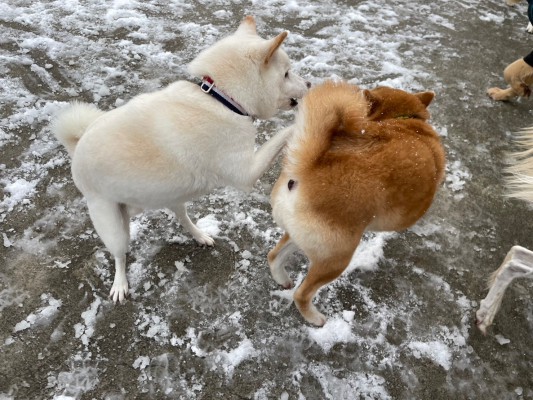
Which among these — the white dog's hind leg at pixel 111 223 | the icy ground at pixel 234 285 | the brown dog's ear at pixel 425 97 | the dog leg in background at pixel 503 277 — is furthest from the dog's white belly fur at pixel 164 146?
the dog leg in background at pixel 503 277

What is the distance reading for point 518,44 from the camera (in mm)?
4410

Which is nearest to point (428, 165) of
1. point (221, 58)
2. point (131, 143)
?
point (221, 58)

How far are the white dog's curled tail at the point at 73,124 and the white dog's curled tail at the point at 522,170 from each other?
270 cm

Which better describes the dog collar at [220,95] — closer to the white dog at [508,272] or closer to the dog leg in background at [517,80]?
the white dog at [508,272]

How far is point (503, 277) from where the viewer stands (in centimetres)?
220

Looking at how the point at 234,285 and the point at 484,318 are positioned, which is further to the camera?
the point at 234,285

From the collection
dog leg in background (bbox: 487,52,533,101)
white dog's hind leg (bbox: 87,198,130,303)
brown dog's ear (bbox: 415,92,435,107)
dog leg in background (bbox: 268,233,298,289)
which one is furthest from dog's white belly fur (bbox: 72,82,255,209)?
dog leg in background (bbox: 487,52,533,101)

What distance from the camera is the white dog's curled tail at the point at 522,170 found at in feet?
8.16

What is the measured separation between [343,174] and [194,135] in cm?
74

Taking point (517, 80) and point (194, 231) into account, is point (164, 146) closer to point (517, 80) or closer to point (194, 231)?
point (194, 231)

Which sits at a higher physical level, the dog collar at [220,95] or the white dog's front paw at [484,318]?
the dog collar at [220,95]

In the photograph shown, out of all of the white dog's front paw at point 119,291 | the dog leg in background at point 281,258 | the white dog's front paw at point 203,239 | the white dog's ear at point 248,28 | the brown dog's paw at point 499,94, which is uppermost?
the white dog's ear at point 248,28

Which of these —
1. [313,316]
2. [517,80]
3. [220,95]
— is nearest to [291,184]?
[220,95]

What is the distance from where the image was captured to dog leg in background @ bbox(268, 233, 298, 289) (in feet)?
7.07
